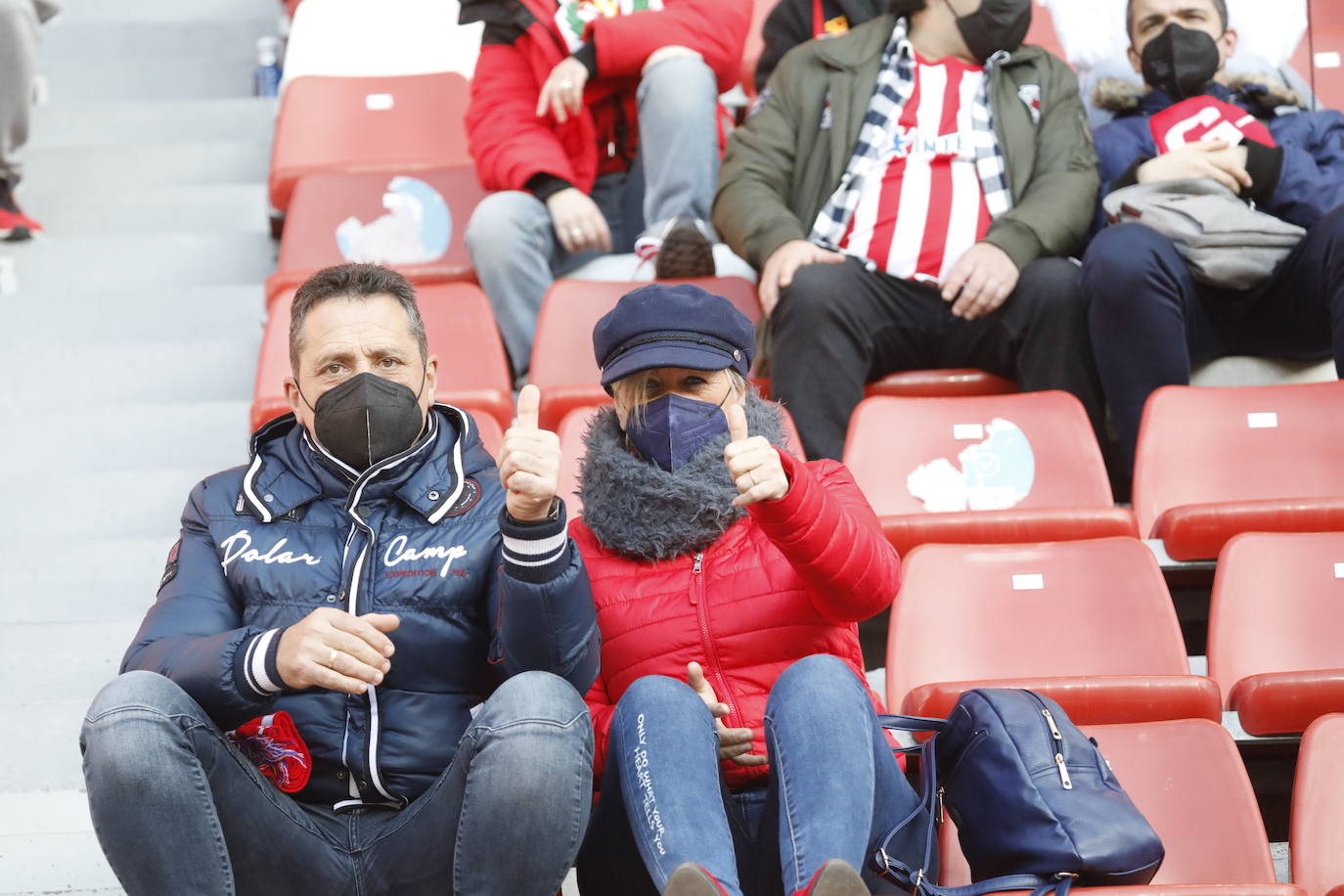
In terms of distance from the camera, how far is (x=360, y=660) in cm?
163

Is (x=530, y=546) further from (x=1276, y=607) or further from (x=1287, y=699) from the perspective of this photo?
(x=1276, y=607)

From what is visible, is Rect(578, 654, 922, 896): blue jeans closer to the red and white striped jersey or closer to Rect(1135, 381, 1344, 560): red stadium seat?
Rect(1135, 381, 1344, 560): red stadium seat

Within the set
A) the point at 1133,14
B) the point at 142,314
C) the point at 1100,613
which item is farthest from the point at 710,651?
the point at 142,314

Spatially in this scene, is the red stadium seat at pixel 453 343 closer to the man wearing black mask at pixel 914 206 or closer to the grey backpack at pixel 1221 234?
the man wearing black mask at pixel 914 206

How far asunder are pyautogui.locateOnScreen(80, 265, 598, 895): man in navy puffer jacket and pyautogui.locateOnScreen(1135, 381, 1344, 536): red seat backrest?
4.14ft

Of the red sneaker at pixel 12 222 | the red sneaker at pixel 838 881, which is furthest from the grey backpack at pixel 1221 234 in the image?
the red sneaker at pixel 12 222

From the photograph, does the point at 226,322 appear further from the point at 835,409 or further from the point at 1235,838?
the point at 1235,838

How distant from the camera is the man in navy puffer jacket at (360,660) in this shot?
5.24 ft

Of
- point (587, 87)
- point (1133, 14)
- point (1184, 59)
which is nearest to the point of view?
point (1184, 59)

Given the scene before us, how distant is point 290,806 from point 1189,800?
3.44 ft

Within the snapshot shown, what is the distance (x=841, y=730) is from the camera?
65.8 inches

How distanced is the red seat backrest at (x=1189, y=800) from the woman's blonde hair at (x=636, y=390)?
0.60 m

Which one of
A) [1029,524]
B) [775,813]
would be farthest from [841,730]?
[1029,524]

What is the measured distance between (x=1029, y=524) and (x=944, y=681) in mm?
444
